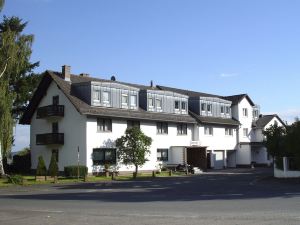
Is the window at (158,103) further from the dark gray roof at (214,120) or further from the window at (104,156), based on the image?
the window at (104,156)

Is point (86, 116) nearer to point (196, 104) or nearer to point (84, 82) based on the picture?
point (84, 82)

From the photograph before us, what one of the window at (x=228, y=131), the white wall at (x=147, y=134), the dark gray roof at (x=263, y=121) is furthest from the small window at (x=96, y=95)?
the dark gray roof at (x=263, y=121)

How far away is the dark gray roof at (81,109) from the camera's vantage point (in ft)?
160

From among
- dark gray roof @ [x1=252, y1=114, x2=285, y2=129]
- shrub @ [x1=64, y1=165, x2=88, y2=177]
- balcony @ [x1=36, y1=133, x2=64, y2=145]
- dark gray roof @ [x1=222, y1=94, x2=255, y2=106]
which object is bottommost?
shrub @ [x1=64, y1=165, x2=88, y2=177]

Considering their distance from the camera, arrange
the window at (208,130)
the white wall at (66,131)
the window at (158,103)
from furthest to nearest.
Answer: the window at (208,130), the window at (158,103), the white wall at (66,131)

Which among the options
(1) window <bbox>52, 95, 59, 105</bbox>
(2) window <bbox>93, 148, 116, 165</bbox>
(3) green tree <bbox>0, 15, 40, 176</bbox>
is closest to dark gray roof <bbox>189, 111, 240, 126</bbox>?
(2) window <bbox>93, 148, 116, 165</bbox>

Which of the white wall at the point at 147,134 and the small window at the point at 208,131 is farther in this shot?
the small window at the point at 208,131

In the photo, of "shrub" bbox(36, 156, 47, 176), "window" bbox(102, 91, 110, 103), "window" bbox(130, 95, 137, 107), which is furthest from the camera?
"window" bbox(130, 95, 137, 107)

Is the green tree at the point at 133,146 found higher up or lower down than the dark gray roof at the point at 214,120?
lower down

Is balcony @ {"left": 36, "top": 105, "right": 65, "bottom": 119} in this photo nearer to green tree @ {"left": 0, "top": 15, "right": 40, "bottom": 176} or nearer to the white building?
the white building

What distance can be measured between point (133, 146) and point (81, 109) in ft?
20.4

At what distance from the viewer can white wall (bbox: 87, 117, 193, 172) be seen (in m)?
49.2

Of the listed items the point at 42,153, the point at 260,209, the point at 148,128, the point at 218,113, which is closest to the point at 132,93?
the point at 148,128

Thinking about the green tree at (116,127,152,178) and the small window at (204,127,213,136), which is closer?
the green tree at (116,127,152,178)
